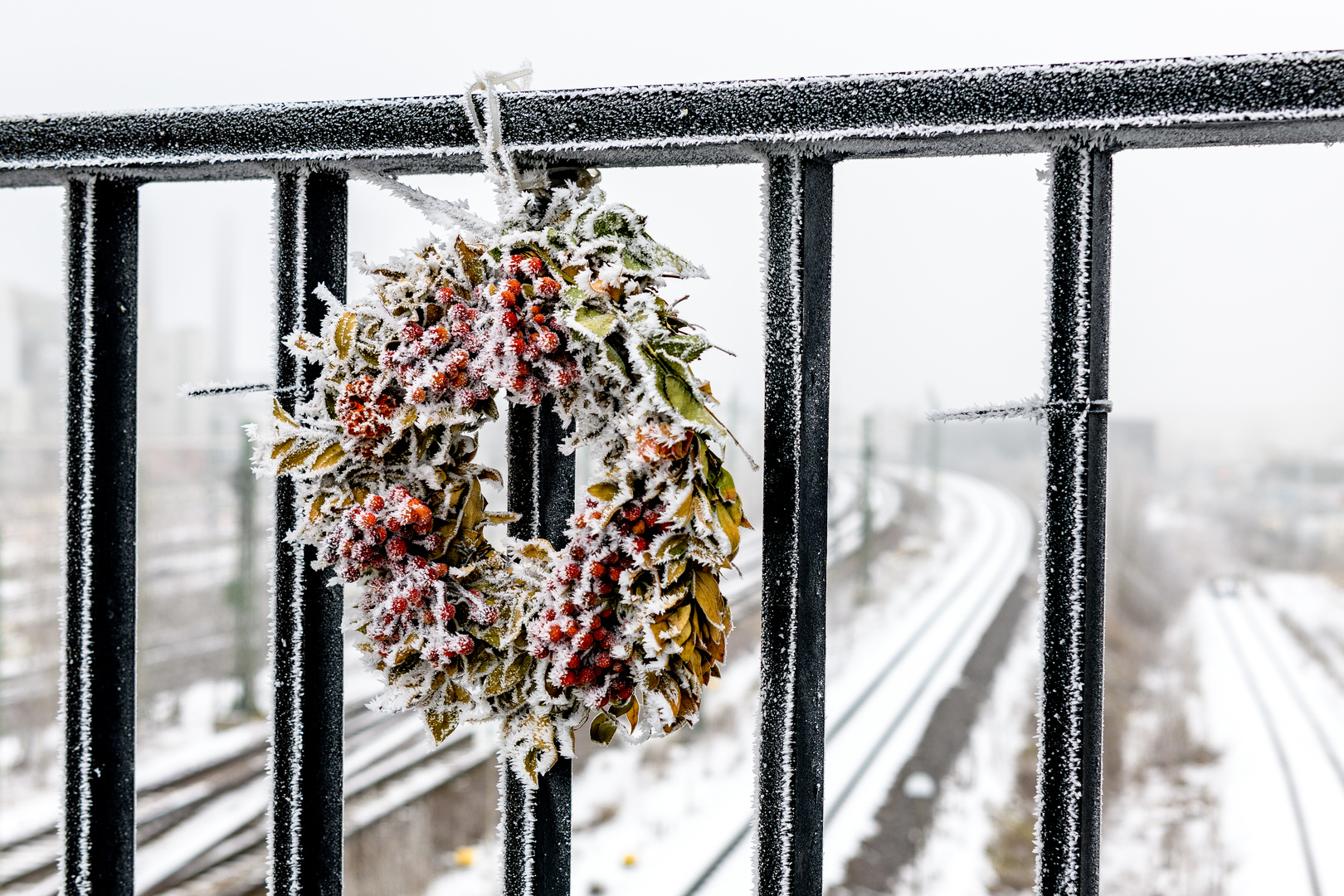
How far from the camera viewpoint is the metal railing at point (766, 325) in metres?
0.55

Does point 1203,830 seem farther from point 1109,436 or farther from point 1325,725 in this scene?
point 1109,436

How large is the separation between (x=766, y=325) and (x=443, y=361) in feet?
0.81

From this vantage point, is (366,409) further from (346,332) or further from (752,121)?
(752,121)

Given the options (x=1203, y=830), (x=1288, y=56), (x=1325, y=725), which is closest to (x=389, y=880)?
(x=1203, y=830)

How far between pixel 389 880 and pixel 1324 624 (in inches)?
314

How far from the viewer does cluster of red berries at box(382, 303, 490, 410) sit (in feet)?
1.94

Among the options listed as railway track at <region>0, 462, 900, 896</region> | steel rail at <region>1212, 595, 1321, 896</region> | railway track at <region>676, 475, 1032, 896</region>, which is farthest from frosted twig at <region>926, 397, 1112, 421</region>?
steel rail at <region>1212, 595, 1321, 896</region>

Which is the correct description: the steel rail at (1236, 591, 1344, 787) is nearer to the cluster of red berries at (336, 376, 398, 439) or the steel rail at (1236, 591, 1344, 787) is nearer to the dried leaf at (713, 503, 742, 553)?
the dried leaf at (713, 503, 742, 553)

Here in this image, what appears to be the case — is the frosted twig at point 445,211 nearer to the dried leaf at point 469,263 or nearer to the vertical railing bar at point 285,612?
the dried leaf at point 469,263

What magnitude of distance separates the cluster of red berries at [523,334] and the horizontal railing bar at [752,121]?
0.11m

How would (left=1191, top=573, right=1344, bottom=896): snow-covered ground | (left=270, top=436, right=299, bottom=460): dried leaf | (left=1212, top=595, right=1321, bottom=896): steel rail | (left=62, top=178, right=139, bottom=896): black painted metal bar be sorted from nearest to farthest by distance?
(left=270, top=436, right=299, bottom=460): dried leaf
(left=62, top=178, right=139, bottom=896): black painted metal bar
(left=1212, top=595, right=1321, bottom=896): steel rail
(left=1191, top=573, right=1344, bottom=896): snow-covered ground

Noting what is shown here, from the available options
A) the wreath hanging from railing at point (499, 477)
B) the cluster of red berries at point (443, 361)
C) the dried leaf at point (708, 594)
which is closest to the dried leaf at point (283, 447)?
the wreath hanging from railing at point (499, 477)

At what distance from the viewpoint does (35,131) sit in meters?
0.71

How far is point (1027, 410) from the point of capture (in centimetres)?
56
